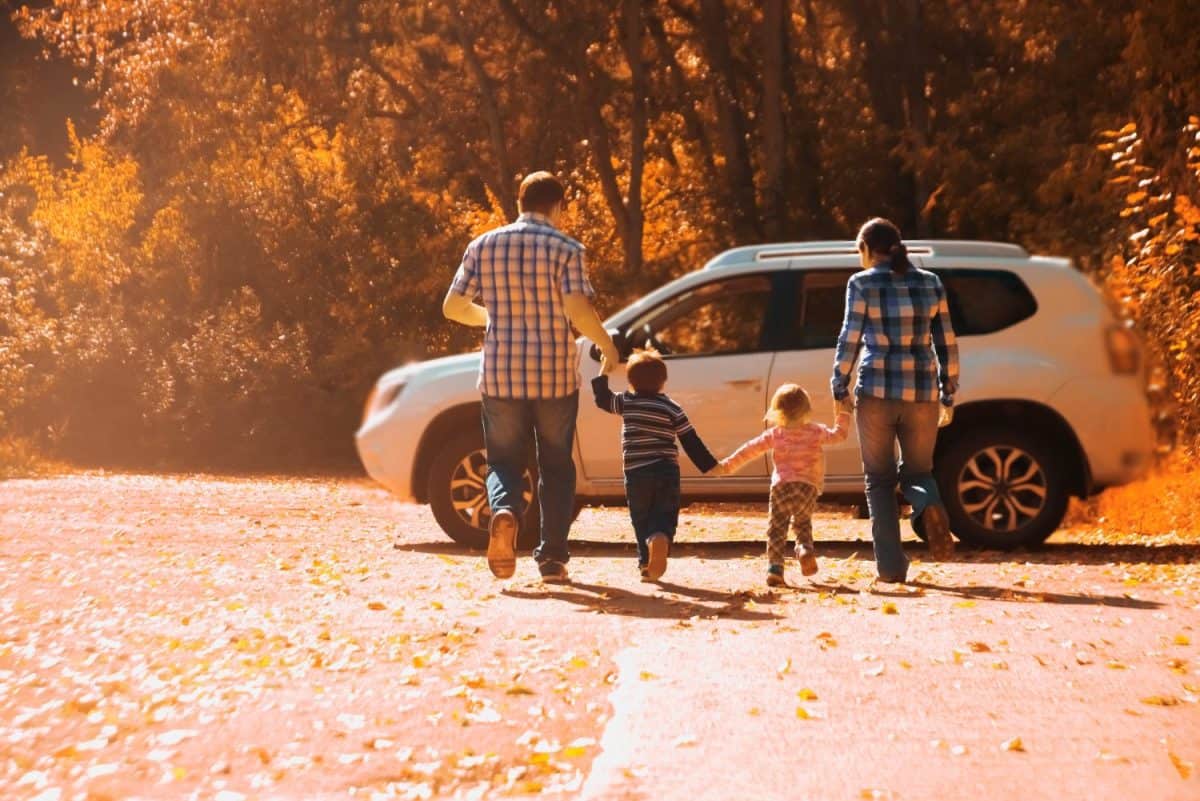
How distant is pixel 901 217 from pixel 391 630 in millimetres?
18167

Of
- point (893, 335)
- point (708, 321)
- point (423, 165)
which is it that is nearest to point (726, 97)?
point (423, 165)

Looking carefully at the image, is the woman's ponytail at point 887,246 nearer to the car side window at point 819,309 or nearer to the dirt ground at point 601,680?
the dirt ground at point 601,680

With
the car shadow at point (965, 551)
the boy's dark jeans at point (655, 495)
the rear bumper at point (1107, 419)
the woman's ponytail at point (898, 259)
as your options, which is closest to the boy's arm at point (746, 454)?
the boy's dark jeans at point (655, 495)

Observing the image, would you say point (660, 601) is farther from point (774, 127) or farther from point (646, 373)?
point (774, 127)

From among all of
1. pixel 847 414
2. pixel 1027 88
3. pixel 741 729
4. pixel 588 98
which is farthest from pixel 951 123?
pixel 741 729

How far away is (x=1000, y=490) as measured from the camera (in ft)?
38.6

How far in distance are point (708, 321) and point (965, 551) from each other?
212 centimetres

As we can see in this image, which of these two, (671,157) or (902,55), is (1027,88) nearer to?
(902,55)

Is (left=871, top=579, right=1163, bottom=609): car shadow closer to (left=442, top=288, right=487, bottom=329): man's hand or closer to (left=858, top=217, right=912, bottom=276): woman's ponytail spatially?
(left=858, top=217, right=912, bottom=276): woman's ponytail

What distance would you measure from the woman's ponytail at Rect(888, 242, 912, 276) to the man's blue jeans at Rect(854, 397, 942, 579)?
0.62m

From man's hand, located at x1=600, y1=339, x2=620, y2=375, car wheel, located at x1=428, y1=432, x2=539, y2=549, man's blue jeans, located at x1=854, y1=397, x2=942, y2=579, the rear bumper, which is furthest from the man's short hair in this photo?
the rear bumper

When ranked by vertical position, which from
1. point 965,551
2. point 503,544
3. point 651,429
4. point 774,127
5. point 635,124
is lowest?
point 965,551

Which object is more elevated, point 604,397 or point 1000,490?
point 604,397

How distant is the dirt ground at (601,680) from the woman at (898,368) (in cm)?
48
